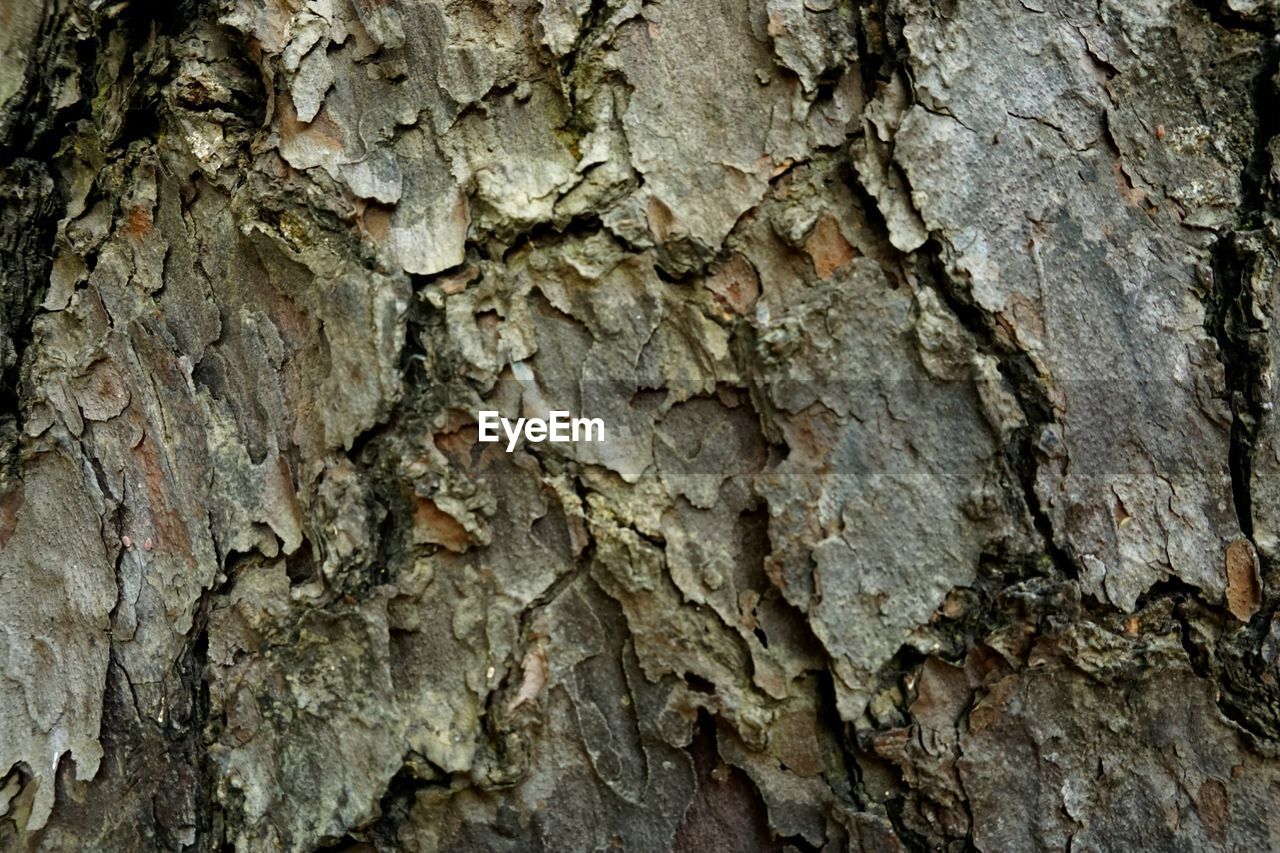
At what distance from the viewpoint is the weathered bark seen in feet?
3.23

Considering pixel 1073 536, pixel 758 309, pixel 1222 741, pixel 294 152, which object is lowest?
pixel 1222 741

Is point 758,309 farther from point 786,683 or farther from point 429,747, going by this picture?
point 429,747

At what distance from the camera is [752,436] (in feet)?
3.36

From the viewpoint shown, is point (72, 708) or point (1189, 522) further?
point (72, 708)

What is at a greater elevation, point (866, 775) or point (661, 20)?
point (661, 20)

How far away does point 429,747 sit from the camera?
3.28ft

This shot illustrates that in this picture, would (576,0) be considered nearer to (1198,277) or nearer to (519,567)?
(519,567)

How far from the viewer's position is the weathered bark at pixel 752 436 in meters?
0.98

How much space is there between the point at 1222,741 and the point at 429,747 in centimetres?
91

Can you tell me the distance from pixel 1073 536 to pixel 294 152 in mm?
1006

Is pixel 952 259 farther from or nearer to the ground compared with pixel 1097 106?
nearer to the ground

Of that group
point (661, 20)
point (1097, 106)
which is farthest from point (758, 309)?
point (1097, 106)

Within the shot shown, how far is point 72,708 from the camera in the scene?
1129mm

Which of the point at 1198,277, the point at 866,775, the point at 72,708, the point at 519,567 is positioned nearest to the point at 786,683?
the point at 866,775
